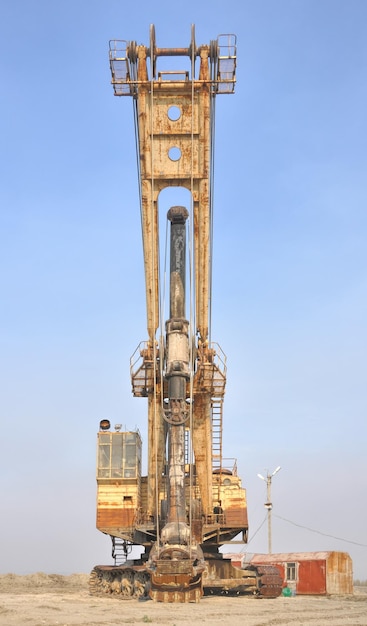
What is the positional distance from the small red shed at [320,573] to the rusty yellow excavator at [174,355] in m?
7.64

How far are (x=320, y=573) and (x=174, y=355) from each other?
44.6ft

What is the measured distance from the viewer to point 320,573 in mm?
33719

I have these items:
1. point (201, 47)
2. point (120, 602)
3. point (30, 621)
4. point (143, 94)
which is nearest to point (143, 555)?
point (120, 602)

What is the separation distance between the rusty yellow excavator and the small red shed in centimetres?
764

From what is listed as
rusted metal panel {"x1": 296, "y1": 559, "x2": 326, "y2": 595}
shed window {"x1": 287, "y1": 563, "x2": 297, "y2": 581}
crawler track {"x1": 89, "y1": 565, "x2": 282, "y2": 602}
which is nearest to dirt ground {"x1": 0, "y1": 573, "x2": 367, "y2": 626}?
crawler track {"x1": 89, "y1": 565, "x2": 282, "y2": 602}

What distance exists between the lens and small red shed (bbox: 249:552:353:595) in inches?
1316

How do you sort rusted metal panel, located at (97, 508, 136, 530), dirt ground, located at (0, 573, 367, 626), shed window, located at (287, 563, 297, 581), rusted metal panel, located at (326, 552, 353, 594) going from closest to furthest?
dirt ground, located at (0, 573, 367, 626)
rusted metal panel, located at (97, 508, 136, 530)
rusted metal panel, located at (326, 552, 353, 594)
shed window, located at (287, 563, 297, 581)

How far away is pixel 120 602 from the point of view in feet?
73.9

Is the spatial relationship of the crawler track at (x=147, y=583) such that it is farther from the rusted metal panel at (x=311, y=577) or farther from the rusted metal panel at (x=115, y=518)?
the rusted metal panel at (x=311, y=577)

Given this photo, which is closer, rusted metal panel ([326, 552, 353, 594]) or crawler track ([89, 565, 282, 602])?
crawler track ([89, 565, 282, 602])

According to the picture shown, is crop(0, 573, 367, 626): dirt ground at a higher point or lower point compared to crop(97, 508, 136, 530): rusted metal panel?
lower

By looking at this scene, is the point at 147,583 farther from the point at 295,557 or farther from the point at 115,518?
the point at 295,557

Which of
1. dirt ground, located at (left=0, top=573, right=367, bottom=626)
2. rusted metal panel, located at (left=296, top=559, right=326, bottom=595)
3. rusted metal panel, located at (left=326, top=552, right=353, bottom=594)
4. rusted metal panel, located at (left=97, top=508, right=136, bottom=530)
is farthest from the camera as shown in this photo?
rusted metal panel, located at (left=296, top=559, right=326, bottom=595)

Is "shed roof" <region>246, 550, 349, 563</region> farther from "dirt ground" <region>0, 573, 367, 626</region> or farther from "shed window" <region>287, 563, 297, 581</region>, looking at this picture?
"dirt ground" <region>0, 573, 367, 626</region>
